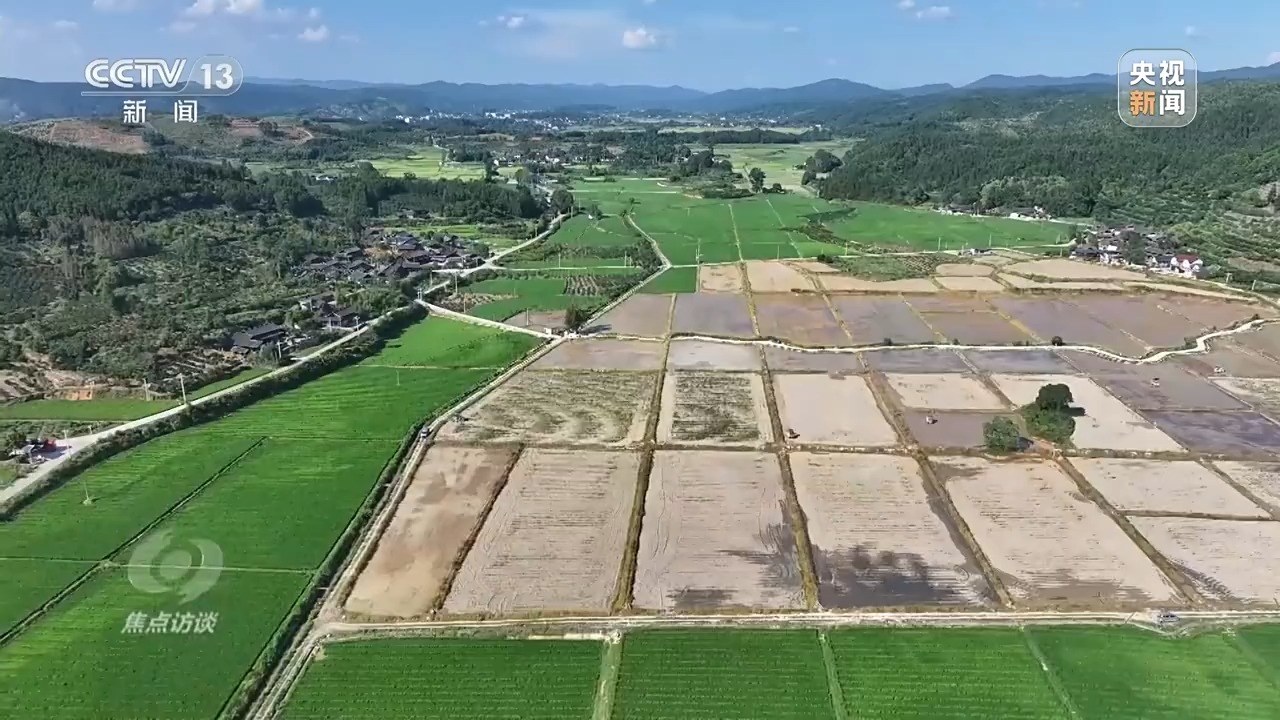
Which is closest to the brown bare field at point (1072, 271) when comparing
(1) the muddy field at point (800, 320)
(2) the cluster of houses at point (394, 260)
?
(1) the muddy field at point (800, 320)

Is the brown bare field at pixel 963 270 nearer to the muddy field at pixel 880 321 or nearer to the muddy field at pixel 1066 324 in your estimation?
the muddy field at pixel 1066 324

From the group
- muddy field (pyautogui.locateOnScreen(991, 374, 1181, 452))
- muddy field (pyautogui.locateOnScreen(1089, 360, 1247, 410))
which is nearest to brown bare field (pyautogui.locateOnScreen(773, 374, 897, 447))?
muddy field (pyautogui.locateOnScreen(991, 374, 1181, 452))

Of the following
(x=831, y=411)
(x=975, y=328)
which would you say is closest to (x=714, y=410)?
(x=831, y=411)

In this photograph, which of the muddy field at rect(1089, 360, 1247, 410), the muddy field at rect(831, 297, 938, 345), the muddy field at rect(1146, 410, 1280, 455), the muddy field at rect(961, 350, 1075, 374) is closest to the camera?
the muddy field at rect(1146, 410, 1280, 455)

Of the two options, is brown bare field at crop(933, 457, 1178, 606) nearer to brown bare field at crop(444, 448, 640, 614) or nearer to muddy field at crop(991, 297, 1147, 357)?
brown bare field at crop(444, 448, 640, 614)

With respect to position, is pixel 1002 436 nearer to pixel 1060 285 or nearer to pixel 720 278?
pixel 1060 285

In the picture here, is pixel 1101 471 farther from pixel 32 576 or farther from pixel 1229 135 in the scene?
pixel 1229 135
